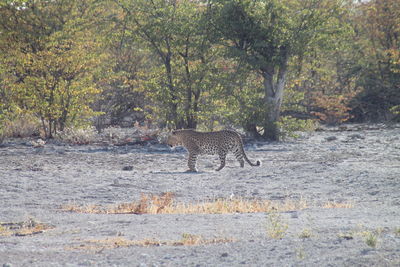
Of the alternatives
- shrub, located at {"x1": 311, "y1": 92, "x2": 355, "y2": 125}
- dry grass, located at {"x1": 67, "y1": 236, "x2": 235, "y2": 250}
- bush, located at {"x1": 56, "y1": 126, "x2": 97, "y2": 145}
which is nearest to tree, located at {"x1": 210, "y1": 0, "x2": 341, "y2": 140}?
bush, located at {"x1": 56, "y1": 126, "x2": 97, "y2": 145}

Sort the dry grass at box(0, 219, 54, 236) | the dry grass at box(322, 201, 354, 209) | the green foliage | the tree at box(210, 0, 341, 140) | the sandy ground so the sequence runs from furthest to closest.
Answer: the green foliage, the tree at box(210, 0, 341, 140), the dry grass at box(322, 201, 354, 209), the dry grass at box(0, 219, 54, 236), the sandy ground

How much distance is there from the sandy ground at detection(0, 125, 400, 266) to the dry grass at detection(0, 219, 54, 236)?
0.38 feet

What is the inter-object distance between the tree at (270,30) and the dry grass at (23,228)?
15297 mm

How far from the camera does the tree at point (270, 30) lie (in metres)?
23.3

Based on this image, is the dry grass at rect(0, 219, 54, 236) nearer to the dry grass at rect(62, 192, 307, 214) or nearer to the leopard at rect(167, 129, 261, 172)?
the dry grass at rect(62, 192, 307, 214)

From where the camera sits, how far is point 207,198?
12297 mm

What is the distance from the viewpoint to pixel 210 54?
24.6 meters

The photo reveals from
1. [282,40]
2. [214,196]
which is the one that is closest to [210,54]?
[282,40]

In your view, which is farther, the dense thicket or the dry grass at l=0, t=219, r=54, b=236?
the dense thicket

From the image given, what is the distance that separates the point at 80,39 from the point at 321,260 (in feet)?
70.5

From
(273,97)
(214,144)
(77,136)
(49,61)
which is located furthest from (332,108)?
(214,144)

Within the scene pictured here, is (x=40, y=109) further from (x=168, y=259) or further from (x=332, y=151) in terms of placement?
(x=168, y=259)

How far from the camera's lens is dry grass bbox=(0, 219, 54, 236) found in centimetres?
840

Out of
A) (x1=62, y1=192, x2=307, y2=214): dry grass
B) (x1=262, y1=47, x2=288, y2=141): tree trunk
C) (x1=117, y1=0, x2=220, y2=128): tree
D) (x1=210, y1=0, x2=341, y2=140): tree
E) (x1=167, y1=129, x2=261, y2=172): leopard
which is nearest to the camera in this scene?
(x1=62, y1=192, x2=307, y2=214): dry grass
